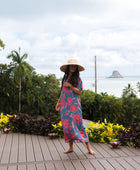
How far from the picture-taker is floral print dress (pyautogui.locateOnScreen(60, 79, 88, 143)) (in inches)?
138

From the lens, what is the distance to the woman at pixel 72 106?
11.5ft

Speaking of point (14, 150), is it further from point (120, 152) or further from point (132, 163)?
point (132, 163)

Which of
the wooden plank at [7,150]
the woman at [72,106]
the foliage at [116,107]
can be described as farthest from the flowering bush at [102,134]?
the foliage at [116,107]

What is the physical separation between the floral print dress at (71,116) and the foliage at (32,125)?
1313 millimetres

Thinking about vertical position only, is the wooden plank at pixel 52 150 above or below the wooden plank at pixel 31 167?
above

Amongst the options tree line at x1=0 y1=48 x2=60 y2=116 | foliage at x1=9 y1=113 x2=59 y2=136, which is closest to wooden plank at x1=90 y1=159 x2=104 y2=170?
foliage at x1=9 y1=113 x2=59 y2=136

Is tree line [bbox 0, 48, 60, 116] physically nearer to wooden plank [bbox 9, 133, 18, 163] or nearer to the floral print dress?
wooden plank [bbox 9, 133, 18, 163]

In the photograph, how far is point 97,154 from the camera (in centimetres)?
361

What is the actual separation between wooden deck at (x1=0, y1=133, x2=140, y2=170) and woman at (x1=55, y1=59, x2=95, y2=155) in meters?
0.26

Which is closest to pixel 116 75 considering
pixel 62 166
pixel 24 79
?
pixel 24 79

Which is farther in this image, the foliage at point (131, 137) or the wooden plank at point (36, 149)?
the foliage at point (131, 137)

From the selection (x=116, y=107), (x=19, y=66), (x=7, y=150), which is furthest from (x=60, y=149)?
(x=19, y=66)

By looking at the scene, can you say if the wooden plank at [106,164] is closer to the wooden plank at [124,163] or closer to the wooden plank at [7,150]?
the wooden plank at [124,163]

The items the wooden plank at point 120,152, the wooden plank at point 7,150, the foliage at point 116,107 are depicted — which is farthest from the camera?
the foliage at point 116,107
